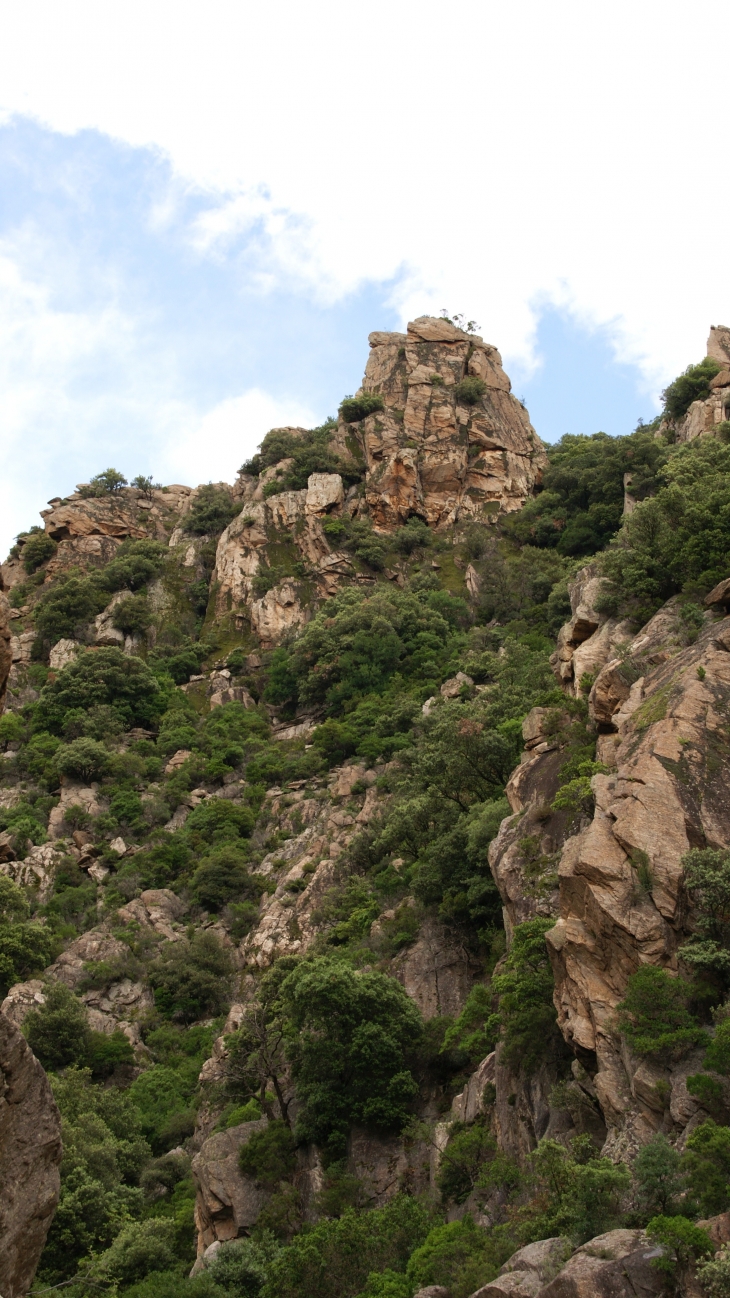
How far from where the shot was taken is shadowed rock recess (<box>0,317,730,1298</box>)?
1792 cm

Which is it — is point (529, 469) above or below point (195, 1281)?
above

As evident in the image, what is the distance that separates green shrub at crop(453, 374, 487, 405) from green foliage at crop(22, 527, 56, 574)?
35678mm

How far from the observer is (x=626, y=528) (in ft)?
124

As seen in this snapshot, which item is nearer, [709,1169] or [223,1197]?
[709,1169]

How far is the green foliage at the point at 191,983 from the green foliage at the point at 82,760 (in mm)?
16425

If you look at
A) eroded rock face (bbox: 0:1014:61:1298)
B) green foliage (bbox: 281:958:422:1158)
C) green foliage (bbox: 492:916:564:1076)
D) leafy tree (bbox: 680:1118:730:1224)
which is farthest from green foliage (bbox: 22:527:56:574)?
leafy tree (bbox: 680:1118:730:1224)

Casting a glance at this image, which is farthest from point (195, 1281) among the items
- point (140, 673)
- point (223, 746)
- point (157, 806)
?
point (140, 673)

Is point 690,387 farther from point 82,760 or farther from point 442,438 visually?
point 82,760

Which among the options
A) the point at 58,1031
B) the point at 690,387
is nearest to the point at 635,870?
the point at 58,1031

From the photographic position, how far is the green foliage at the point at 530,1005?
73.6ft

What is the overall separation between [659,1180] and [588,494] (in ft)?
204

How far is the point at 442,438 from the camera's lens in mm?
81000

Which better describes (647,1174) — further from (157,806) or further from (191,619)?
(191,619)

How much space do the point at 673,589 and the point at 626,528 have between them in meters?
5.11
